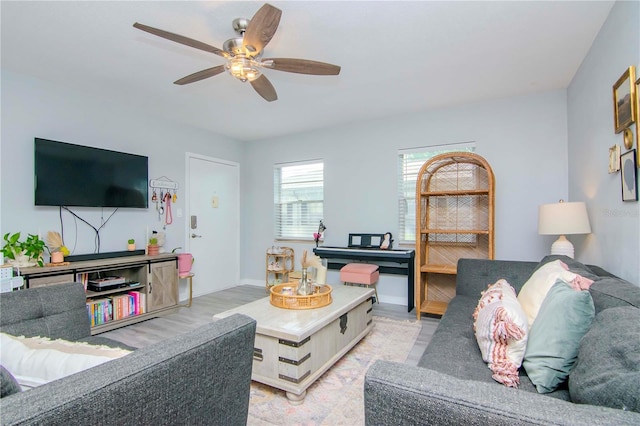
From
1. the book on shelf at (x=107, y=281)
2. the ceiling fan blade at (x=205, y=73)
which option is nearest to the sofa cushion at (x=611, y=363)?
the ceiling fan blade at (x=205, y=73)

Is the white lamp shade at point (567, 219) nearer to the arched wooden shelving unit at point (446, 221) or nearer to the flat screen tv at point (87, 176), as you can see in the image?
the arched wooden shelving unit at point (446, 221)

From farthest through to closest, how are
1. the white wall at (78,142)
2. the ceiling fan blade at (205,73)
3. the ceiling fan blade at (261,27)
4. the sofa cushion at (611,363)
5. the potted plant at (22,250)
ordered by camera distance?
→ the white wall at (78,142) < the potted plant at (22,250) < the ceiling fan blade at (205,73) < the ceiling fan blade at (261,27) < the sofa cushion at (611,363)

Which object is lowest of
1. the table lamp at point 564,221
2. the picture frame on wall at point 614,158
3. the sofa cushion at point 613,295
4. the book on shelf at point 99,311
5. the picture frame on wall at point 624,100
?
the book on shelf at point 99,311

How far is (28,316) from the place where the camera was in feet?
5.20

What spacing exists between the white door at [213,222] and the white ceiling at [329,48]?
1.19 m

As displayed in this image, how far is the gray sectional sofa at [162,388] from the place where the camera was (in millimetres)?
614

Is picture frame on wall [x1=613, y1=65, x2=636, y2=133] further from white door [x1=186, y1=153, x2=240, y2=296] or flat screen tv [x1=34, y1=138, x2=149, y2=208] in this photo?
white door [x1=186, y1=153, x2=240, y2=296]

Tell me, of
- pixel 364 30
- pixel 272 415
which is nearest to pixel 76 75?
pixel 364 30

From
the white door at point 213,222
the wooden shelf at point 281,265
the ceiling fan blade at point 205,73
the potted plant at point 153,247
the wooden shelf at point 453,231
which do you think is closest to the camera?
the ceiling fan blade at point 205,73

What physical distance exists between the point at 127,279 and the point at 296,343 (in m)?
2.78

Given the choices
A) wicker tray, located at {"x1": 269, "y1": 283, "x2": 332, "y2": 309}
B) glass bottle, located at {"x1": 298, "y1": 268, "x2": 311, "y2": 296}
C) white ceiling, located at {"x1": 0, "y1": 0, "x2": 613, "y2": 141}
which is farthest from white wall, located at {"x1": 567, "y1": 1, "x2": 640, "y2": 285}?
glass bottle, located at {"x1": 298, "y1": 268, "x2": 311, "y2": 296}

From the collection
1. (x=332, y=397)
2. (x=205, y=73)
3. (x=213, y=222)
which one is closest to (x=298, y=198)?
(x=213, y=222)

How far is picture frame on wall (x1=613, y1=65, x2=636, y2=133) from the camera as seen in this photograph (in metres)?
1.73

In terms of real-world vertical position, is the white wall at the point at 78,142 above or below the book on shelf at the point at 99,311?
above
